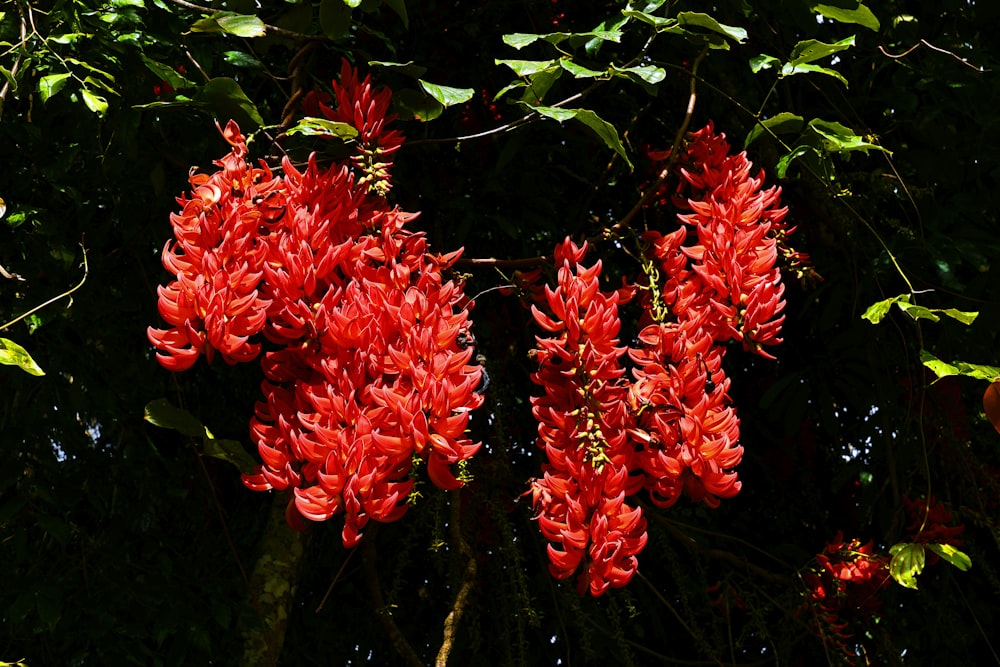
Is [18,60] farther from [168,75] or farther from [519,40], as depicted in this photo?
[519,40]

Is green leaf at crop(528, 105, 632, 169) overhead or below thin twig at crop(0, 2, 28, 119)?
overhead

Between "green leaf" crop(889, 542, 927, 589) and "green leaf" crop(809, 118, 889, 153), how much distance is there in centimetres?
67

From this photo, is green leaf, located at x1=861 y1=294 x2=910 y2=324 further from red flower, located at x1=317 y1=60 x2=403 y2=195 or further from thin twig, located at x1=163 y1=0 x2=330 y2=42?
thin twig, located at x1=163 y1=0 x2=330 y2=42

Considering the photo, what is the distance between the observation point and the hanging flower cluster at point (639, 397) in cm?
114

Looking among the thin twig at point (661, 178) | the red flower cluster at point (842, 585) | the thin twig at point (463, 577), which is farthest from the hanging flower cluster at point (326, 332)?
the red flower cluster at point (842, 585)

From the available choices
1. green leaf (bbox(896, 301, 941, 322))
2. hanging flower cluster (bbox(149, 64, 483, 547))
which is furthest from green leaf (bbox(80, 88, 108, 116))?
green leaf (bbox(896, 301, 941, 322))

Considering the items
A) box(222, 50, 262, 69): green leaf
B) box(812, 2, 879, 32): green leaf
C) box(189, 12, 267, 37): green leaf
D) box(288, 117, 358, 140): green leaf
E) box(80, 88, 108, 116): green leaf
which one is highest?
box(189, 12, 267, 37): green leaf

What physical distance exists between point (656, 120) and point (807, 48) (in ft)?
2.56

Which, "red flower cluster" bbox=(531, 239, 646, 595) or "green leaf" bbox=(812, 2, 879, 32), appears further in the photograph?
"green leaf" bbox=(812, 2, 879, 32)

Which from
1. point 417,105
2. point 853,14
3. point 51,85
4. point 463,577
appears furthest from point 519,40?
point 463,577

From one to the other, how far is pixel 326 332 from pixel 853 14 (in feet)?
2.79

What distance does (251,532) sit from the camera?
2.07 m

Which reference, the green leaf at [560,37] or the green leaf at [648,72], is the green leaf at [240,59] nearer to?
the green leaf at [560,37]

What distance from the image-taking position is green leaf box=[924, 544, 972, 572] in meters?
1.74
